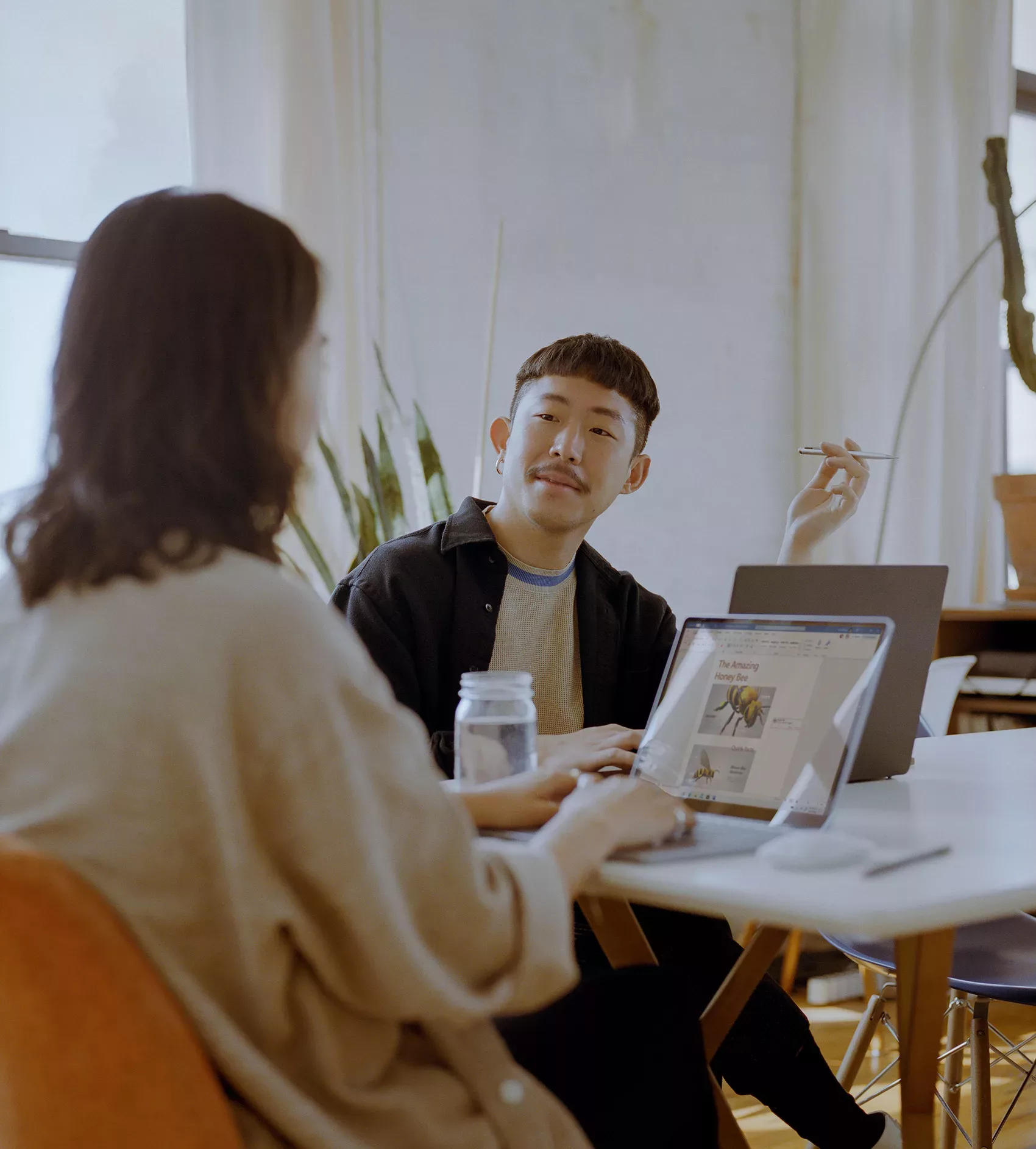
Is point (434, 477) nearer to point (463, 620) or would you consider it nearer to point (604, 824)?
point (463, 620)

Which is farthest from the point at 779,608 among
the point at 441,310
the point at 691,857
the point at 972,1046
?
the point at 441,310

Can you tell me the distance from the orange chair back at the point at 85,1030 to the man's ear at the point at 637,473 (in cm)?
134

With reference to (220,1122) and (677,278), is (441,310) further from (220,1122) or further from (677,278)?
(220,1122)

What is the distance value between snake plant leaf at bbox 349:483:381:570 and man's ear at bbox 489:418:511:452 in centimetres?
42

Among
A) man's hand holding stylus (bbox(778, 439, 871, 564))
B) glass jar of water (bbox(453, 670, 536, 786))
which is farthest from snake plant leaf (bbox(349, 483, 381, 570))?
glass jar of water (bbox(453, 670, 536, 786))

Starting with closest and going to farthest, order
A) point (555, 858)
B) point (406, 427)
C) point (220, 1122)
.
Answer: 1. point (220, 1122)
2. point (555, 858)
3. point (406, 427)

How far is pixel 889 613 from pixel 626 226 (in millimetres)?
1927

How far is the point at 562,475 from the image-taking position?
1726 millimetres

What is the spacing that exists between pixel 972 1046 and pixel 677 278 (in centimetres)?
202

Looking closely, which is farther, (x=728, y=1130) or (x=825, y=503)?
(x=825, y=503)

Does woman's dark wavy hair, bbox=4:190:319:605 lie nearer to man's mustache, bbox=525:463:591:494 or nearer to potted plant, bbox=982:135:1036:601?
man's mustache, bbox=525:463:591:494

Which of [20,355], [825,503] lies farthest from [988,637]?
[20,355]

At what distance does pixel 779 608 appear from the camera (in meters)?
1.46

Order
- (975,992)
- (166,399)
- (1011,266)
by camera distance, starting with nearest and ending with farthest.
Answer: (166,399) → (975,992) → (1011,266)
